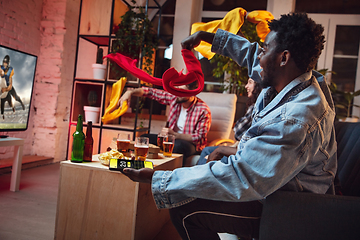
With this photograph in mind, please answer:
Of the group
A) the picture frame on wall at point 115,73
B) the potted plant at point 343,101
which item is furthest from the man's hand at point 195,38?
the potted plant at point 343,101

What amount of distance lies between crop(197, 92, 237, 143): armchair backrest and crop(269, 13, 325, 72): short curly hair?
2.21 metres

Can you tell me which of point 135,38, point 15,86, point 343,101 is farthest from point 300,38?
point 343,101

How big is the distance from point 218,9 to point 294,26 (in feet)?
11.9

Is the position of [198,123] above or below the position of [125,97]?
below

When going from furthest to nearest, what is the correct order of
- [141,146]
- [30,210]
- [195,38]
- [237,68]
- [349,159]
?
[237,68]
[30,210]
[141,146]
[349,159]
[195,38]

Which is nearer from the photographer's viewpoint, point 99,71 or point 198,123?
point 198,123

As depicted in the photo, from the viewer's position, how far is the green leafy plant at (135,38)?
315 centimetres

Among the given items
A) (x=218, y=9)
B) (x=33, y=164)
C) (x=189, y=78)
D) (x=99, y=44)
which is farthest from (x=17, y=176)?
(x=218, y=9)

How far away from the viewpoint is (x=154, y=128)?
409cm

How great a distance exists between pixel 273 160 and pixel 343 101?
3.71 m

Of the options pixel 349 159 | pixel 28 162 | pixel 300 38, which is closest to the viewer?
pixel 300 38

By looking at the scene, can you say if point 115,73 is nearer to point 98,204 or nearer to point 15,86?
point 15,86

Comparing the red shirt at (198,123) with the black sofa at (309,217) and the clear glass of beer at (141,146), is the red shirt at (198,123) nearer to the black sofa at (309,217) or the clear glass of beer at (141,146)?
the clear glass of beer at (141,146)

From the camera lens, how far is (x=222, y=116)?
316cm
